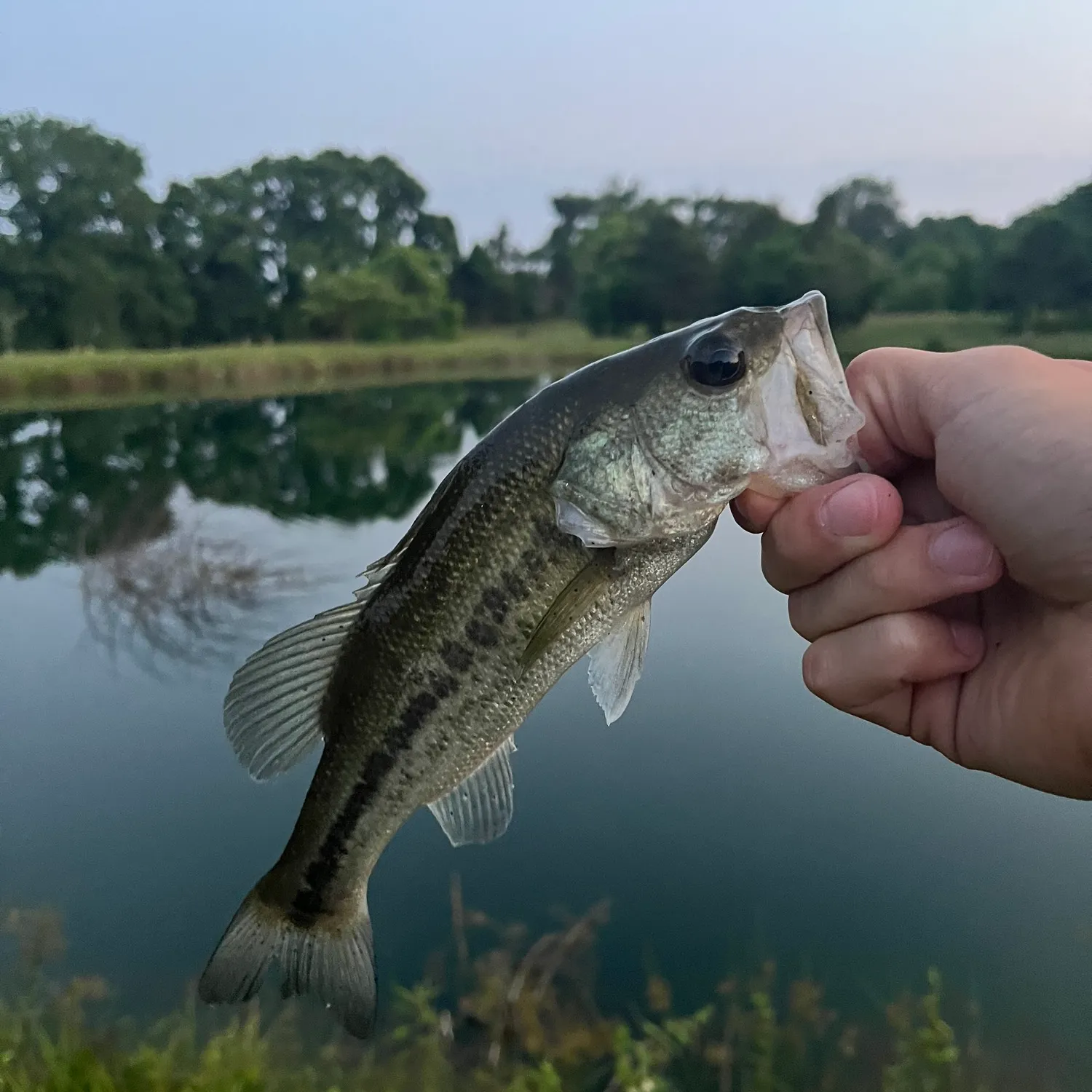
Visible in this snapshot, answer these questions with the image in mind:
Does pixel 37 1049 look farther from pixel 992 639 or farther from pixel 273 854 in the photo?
pixel 992 639

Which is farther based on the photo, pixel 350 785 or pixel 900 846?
pixel 900 846

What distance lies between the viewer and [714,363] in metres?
1.53

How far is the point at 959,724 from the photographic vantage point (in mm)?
1951

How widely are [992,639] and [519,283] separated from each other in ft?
136

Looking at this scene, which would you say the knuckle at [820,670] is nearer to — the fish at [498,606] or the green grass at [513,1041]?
the fish at [498,606]

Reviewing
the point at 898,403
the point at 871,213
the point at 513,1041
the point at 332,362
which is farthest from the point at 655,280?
the point at 332,362

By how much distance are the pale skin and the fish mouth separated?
110 millimetres

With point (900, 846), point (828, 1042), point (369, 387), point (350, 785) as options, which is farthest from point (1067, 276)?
point (369, 387)

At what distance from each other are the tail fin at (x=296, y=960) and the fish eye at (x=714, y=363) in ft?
4.82

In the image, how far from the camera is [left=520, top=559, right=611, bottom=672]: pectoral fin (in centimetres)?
162

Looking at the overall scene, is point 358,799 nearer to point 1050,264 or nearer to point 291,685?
point 291,685

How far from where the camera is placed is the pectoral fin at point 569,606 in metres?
1.62

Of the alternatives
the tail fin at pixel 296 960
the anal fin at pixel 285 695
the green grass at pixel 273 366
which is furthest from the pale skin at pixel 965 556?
the green grass at pixel 273 366

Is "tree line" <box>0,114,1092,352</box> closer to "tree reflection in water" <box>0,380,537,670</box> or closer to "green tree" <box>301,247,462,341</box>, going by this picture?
"green tree" <box>301,247,462,341</box>
